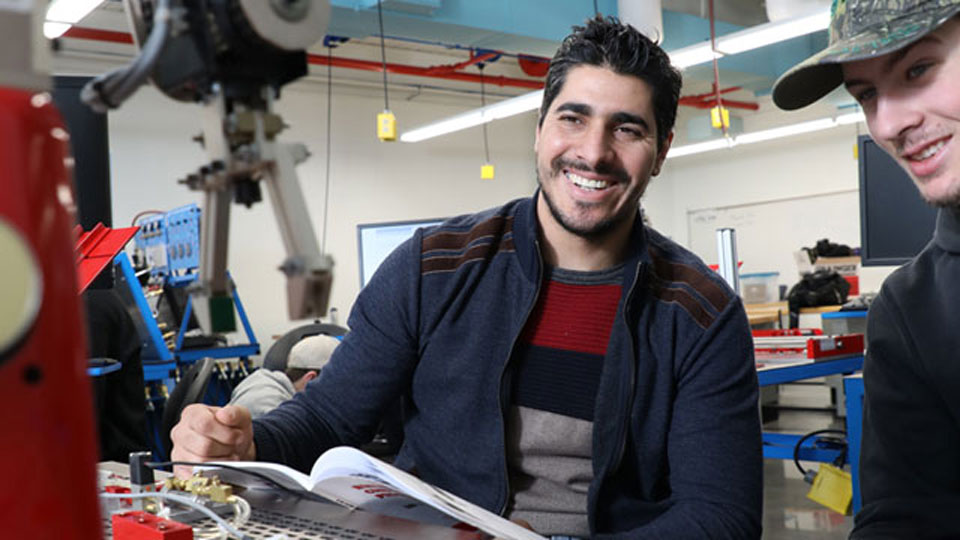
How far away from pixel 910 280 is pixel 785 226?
9055 millimetres

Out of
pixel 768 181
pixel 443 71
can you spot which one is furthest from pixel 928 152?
pixel 768 181

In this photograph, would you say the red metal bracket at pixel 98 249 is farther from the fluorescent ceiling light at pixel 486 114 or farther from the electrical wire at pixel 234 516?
the fluorescent ceiling light at pixel 486 114

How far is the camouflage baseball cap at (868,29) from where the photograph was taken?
2.81 ft

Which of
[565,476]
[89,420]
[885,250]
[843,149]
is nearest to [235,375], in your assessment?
[885,250]

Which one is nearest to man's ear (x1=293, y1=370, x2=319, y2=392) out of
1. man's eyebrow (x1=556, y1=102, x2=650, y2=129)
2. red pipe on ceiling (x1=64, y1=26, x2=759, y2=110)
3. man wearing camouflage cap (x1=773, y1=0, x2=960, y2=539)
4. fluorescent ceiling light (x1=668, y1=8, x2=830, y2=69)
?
man's eyebrow (x1=556, y1=102, x2=650, y2=129)

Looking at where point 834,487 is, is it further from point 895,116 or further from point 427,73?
point 427,73

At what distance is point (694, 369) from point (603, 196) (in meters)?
0.31

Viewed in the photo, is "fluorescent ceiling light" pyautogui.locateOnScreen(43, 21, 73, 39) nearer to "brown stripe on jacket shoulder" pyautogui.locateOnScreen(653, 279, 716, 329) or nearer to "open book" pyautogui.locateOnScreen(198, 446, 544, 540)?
"open book" pyautogui.locateOnScreen(198, 446, 544, 540)

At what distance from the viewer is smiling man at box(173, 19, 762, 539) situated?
1.10 metres

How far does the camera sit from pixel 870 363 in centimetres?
111

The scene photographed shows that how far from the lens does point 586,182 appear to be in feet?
4.16

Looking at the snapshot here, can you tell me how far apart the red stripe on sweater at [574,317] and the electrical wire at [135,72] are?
0.97 m

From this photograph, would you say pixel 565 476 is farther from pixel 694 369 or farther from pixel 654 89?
pixel 654 89

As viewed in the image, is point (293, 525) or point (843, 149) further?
point (843, 149)
